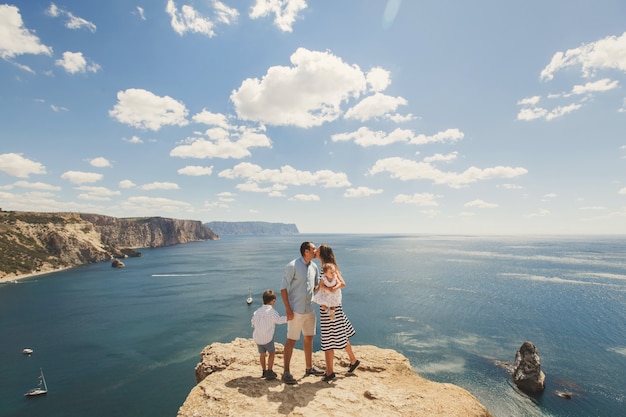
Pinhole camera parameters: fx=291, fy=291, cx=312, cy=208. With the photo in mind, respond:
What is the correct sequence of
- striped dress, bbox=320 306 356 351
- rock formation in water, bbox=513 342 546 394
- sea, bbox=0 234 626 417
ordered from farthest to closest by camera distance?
sea, bbox=0 234 626 417 → rock formation in water, bbox=513 342 546 394 → striped dress, bbox=320 306 356 351

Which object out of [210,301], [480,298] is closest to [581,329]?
[480,298]

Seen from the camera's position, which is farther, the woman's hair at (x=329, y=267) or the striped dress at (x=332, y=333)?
the striped dress at (x=332, y=333)

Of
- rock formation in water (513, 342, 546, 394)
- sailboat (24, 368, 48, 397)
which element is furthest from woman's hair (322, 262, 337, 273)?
sailboat (24, 368, 48, 397)

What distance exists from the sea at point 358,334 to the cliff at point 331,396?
70.0 ft

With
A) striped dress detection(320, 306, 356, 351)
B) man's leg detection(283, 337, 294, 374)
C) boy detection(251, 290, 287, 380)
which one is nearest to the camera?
man's leg detection(283, 337, 294, 374)

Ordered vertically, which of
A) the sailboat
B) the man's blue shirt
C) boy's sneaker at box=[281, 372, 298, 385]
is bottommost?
the sailboat

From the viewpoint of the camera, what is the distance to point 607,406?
23.8m

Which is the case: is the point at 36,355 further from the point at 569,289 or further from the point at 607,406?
the point at 569,289

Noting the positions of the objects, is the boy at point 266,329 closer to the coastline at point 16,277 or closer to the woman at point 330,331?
the woman at point 330,331

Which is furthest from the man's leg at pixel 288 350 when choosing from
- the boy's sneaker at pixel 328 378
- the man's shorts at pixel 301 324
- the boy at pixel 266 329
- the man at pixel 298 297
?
the boy's sneaker at pixel 328 378

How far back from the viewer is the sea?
2580cm

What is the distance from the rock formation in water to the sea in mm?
724

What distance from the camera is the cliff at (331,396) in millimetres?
6582

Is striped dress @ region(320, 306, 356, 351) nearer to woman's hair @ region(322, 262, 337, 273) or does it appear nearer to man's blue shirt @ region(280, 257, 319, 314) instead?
man's blue shirt @ region(280, 257, 319, 314)
